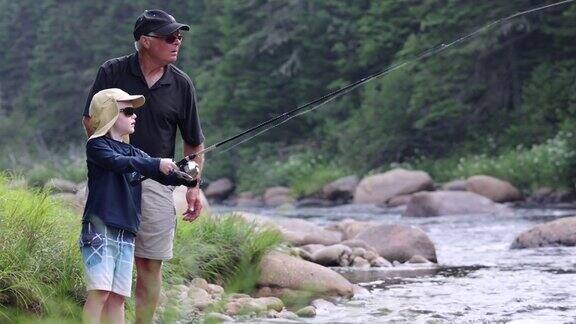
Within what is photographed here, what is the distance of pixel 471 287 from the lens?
33.0ft

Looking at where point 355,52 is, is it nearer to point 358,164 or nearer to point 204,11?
point 358,164

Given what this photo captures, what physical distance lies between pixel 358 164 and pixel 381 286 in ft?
68.1

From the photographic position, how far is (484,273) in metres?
11.2

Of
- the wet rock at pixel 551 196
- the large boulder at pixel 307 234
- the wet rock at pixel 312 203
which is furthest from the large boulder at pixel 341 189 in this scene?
the large boulder at pixel 307 234

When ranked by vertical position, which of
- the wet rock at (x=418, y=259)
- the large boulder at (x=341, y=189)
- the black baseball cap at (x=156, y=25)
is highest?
the large boulder at (x=341, y=189)

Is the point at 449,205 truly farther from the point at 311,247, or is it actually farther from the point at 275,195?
the point at 275,195

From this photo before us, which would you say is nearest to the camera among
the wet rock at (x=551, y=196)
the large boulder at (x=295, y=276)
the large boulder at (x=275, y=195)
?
the large boulder at (x=295, y=276)

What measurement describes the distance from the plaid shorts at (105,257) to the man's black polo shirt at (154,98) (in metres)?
0.73

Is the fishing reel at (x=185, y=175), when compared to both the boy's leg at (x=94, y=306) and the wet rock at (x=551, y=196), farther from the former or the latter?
the wet rock at (x=551, y=196)

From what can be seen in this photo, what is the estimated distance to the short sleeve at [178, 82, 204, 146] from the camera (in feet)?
20.0

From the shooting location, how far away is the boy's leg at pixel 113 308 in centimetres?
540

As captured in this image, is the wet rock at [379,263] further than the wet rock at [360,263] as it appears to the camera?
Yes

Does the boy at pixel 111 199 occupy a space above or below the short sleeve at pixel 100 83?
below

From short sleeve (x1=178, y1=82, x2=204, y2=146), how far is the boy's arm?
2.85ft
